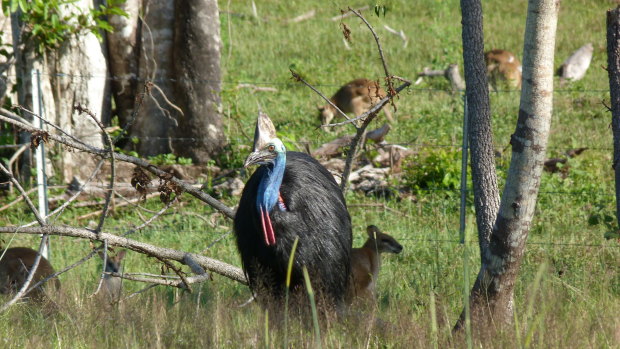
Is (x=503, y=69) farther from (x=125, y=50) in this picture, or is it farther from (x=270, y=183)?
(x=270, y=183)

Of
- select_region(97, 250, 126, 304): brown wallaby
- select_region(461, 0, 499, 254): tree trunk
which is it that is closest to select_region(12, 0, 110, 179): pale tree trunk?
select_region(97, 250, 126, 304): brown wallaby

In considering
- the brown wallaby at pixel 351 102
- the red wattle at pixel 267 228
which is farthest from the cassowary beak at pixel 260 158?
the brown wallaby at pixel 351 102

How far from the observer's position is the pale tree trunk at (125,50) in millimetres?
9930

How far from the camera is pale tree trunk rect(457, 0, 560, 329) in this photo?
167 inches

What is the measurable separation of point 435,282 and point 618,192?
55.7 inches

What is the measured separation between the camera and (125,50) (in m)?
9.99

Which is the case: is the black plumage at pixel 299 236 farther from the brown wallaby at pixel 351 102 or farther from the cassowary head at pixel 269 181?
the brown wallaby at pixel 351 102

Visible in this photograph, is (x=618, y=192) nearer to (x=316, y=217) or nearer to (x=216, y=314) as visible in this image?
(x=316, y=217)

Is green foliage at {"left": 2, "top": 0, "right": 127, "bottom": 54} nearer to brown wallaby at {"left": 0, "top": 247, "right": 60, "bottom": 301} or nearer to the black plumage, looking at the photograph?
brown wallaby at {"left": 0, "top": 247, "right": 60, "bottom": 301}

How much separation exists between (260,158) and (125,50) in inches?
224

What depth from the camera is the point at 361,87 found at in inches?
443

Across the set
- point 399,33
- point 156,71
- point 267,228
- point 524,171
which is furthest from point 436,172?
point 399,33

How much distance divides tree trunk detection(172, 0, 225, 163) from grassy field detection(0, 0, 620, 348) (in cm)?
31

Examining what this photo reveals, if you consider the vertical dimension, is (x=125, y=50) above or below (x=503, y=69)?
above
